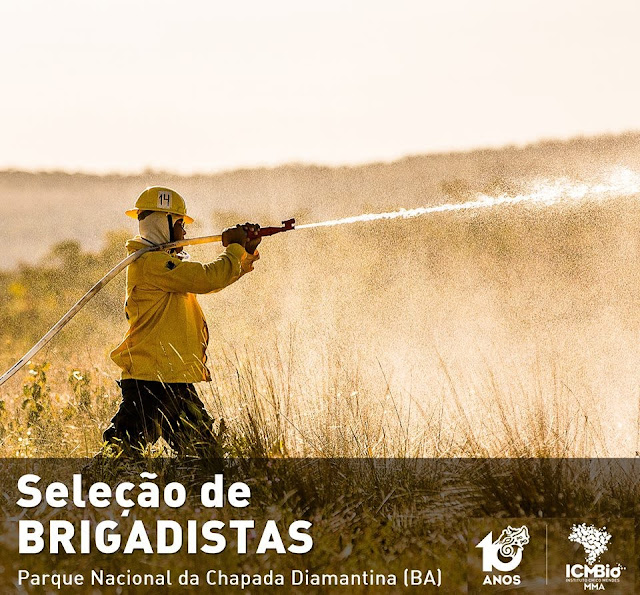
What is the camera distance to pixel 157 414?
5320 mm

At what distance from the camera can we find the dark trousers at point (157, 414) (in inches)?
206

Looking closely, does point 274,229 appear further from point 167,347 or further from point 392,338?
point 392,338

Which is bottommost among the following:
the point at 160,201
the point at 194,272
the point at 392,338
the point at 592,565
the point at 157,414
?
the point at 592,565

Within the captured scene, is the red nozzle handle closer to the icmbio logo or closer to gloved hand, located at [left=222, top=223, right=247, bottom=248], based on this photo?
gloved hand, located at [left=222, top=223, right=247, bottom=248]

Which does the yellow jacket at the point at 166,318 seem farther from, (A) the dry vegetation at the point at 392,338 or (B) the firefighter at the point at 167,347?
(A) the dry vegetation at the point at 392,338

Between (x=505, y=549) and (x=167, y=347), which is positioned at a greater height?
(x=167, y=347)

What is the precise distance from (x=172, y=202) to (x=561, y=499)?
2569 mm

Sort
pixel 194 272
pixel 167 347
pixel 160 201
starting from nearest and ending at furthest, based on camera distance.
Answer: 1. pixel 194 272
2. pixel 167 347
3. pixel 160 201

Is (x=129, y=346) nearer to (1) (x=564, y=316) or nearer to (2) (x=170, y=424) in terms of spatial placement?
(2) (x=170, y=424)

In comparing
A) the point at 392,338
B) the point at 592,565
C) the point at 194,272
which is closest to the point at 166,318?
the point at 194,272

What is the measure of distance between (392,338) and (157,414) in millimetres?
5021

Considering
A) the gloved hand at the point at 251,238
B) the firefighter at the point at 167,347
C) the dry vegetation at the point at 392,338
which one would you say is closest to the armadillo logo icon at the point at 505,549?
the dry vegetation at the point at 392,338

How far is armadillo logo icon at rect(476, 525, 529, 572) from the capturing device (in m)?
4.15

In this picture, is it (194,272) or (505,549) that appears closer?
(505,549)
